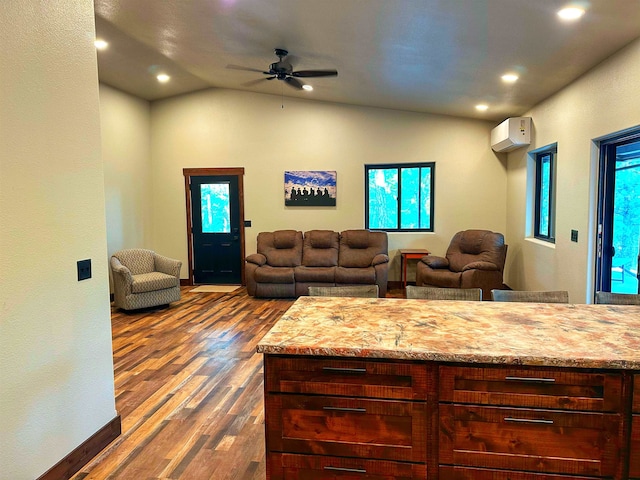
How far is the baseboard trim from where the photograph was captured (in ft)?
6.91

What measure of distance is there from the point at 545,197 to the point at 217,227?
17.0ft

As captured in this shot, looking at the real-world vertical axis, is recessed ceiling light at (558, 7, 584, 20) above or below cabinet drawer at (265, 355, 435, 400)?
above

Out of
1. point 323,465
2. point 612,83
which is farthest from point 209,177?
point 323,465

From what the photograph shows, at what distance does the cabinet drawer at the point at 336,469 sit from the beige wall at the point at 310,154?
5.59m

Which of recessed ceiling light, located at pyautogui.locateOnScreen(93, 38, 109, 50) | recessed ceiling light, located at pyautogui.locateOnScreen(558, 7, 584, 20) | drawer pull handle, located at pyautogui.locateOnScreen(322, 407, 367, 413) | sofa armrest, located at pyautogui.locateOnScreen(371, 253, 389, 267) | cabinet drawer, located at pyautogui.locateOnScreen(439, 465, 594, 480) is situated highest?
recessed ceiling light, located at pyautogui.locateOnScreen(93, 38, 109, 50)

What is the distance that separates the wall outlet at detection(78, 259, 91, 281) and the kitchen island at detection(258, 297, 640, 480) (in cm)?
126

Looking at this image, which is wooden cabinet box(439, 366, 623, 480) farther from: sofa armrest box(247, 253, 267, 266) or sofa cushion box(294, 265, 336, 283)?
sofa armrest box(247, 253, 267, 266)

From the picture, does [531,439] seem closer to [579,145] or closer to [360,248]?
[579,145]

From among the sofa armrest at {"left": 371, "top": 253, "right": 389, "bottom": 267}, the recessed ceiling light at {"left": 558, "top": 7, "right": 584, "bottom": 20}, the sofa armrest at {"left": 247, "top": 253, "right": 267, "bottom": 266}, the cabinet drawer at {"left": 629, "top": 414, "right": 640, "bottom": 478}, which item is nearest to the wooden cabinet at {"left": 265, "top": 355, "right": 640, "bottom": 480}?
the cabinet drawer at {"left": 629, "top": 414, "right": 640, "bottom": 478}

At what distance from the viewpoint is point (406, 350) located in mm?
1509

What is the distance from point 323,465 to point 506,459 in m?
0.67

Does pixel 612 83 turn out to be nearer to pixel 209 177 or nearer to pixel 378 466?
pixel 378 466

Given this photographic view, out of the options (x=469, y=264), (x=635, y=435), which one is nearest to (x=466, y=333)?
(x=635, y=435)

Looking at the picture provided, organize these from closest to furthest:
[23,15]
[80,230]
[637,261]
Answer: [23,15]
[80,230]
[637,261]
